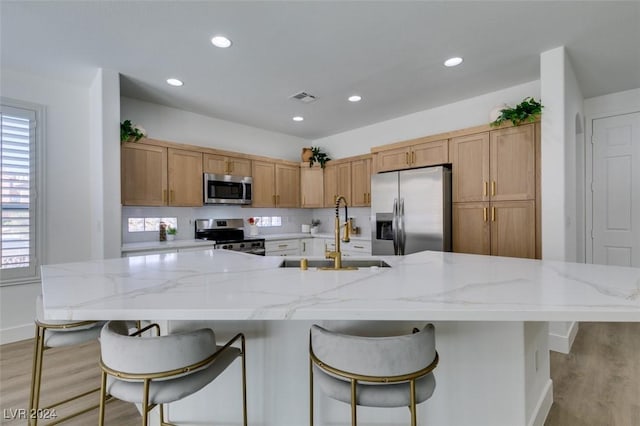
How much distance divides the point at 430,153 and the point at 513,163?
36.7 inches

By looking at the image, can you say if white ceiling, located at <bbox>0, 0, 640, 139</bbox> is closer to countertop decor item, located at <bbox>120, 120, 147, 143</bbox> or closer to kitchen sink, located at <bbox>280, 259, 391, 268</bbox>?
countertop decor item, located at <bbox>120, 120, 147, 143</bbox>

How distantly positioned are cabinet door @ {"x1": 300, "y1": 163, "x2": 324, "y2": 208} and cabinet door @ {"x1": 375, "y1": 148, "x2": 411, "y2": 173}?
1.24m

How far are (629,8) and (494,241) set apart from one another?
206 cm

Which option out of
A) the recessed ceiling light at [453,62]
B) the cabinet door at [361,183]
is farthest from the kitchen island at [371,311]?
the cabinet door at [361,183]

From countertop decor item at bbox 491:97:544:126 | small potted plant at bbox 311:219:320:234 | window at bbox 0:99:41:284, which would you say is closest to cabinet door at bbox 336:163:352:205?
small potted plant at bbox 311:219:320:234

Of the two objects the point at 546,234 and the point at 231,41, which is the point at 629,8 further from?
the point at 231,41

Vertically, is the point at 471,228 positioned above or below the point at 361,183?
below

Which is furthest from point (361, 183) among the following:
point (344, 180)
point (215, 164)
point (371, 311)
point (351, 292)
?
point (371, 311)

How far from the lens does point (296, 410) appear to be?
4.89 ft

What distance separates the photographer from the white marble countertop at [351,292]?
3.23 ft

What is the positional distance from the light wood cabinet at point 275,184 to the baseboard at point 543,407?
3872mm

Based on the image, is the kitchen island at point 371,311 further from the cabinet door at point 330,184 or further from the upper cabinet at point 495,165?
the cabinet door at point 330,184

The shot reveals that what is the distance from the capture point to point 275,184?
4977 millimetres

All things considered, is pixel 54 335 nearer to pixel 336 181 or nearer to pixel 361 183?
pixel 361 183
